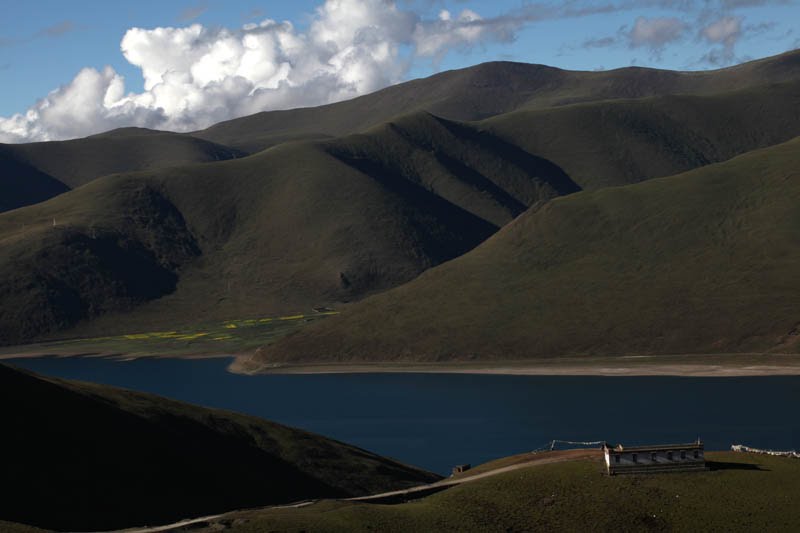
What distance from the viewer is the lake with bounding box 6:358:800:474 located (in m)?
141

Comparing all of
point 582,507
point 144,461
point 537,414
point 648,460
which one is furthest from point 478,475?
point 537,414

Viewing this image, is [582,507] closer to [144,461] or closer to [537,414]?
[144,461]

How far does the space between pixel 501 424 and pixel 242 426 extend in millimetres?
60769

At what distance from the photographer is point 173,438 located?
9331cm

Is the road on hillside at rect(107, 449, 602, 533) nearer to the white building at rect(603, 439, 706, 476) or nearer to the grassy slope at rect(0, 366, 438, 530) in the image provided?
the white building at rect(603, 439, 706, 476)

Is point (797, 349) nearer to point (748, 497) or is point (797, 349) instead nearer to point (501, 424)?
point (501, 424)

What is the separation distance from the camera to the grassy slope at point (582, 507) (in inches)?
2345

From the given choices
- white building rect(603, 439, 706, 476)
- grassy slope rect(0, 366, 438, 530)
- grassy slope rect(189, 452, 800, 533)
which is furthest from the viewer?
grassy slope rect(0, 366, 438, 530)

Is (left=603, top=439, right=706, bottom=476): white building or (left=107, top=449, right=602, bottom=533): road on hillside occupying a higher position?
(left=603, top=439, right=706, bottom=476): white building

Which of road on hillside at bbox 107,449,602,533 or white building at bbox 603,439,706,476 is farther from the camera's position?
road on hillside at bbox 107,449,602,533

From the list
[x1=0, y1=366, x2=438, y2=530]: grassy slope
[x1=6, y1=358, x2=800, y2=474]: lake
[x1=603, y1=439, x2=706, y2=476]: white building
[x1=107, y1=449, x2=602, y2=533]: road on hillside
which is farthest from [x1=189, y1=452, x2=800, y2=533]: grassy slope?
[x1=6, y1=358, x2=800, y2=474]: lake

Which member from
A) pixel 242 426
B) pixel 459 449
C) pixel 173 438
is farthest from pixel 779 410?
pixel 173 438

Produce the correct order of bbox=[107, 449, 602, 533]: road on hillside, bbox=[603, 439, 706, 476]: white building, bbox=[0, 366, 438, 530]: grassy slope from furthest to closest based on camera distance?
bbox=[0, 366, 438, 530]: grassy slope
bbox=[107, 449, 602, 533]: road on hillside
bbox=[603, 439, 706, 476]: white building

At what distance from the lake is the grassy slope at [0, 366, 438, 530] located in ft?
91.2
